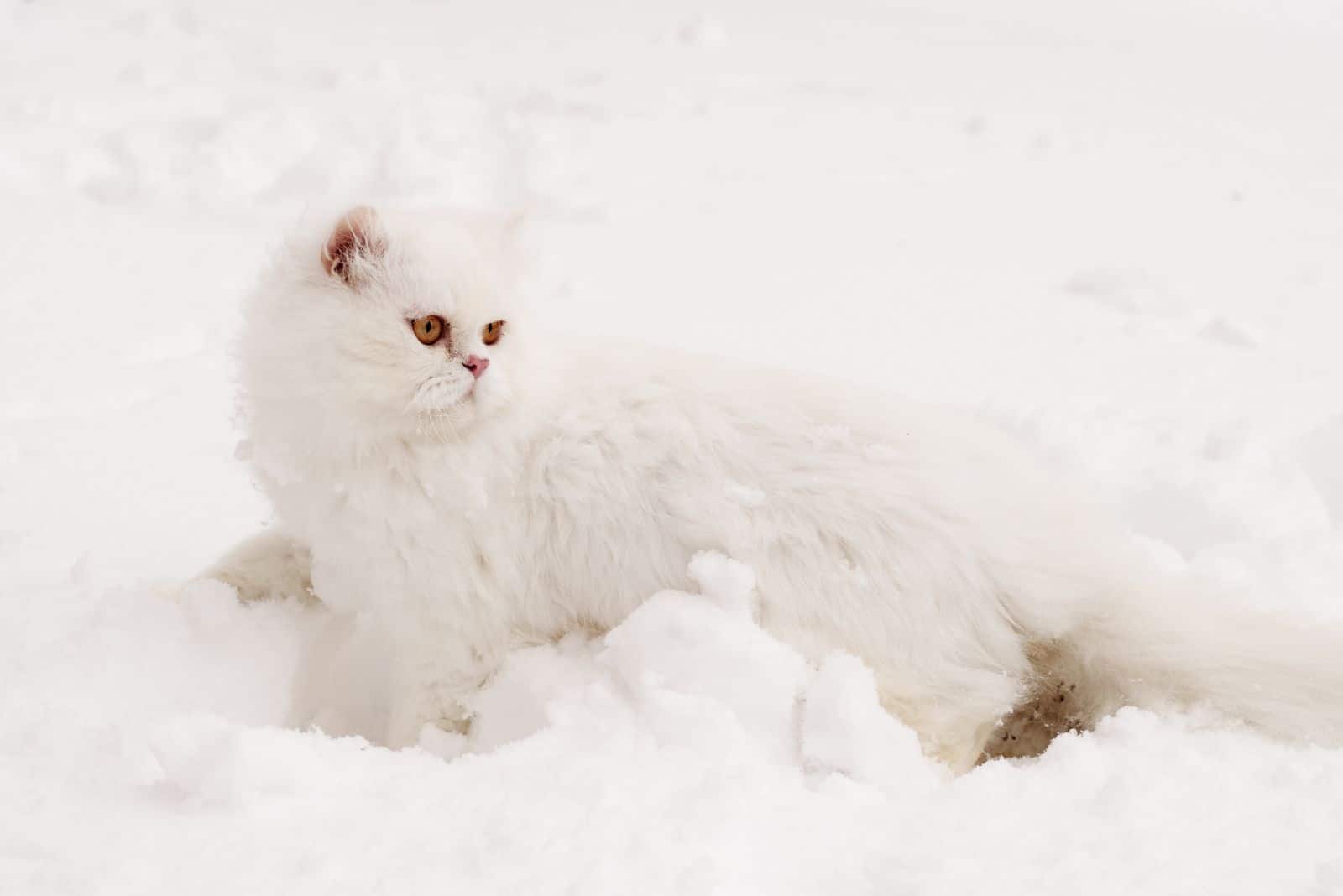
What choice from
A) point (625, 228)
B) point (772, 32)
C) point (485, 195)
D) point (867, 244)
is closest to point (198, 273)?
point (485, 195)

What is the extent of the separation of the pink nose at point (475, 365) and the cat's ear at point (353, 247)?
0.25 m

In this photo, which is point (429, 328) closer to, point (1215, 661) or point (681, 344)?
point (1215, 661)

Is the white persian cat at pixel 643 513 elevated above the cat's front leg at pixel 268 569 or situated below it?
above

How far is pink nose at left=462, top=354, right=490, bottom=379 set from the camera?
1.87 metres

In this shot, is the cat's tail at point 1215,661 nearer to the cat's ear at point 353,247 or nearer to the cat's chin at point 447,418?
the cat's chin at point 447,418

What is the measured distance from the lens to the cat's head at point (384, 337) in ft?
6.09

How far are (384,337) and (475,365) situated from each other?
0.16 meters

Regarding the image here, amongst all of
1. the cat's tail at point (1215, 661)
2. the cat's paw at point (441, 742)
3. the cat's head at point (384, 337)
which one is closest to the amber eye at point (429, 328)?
the cat's head at point (384, 337)

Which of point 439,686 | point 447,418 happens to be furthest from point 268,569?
point 447,418

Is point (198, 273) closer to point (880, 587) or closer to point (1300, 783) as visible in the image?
point (880, 587)

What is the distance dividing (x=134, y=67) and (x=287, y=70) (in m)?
0.76

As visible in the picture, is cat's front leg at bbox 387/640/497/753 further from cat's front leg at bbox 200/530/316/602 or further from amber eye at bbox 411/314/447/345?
amber eye at bbox 411/314/447/345

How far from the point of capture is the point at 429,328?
6.16 ft

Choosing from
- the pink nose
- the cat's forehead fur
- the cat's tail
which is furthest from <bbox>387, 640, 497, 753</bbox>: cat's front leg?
Result: the cat's tail
